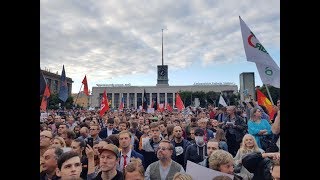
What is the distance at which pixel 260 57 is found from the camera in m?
4.74

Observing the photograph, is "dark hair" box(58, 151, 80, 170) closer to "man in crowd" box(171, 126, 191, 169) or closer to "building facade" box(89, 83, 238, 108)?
"man in crowd" box(171, 126, 191, 169)

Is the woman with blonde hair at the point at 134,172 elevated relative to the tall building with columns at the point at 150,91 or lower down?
lower down

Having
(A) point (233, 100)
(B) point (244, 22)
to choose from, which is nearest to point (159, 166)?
(B) point (244, 22)

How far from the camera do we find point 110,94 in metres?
97.9

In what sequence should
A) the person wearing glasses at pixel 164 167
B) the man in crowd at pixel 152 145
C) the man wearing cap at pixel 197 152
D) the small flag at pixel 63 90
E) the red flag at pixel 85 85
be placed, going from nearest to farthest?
the person wearing glasses at pixel 164 167, the man wearing cap at pixel 197 152, the man in crowd at pixel 152 145, the small flag at pixel 63 90, the red flag at pixel 85 85

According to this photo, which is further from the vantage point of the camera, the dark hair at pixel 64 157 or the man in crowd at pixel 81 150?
the man in crowd at pixel 81 150

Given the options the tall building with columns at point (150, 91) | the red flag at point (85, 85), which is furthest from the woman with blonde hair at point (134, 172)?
the tall building with columns at point (150, 91)

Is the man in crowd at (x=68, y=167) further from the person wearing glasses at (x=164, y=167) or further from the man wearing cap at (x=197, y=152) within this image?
the man wearing cap at (x=197, y=152)

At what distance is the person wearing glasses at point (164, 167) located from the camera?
4.92 metres

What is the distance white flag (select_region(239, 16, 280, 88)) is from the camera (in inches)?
173

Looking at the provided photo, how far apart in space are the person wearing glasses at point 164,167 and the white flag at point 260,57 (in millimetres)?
1827

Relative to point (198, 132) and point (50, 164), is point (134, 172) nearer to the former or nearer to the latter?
point (50, 164)
